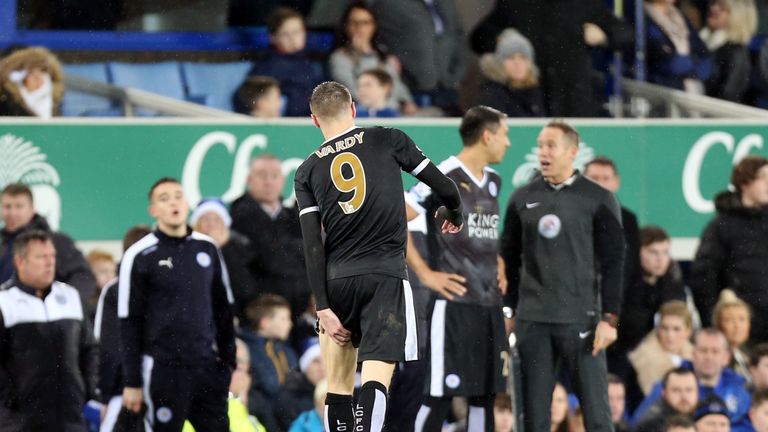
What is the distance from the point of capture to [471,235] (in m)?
9.10

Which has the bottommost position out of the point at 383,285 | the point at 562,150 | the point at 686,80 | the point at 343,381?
the point at 343,381

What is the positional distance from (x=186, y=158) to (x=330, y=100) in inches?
177

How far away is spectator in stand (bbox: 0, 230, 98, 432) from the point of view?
32.1ft

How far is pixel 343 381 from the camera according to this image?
25.2 ft

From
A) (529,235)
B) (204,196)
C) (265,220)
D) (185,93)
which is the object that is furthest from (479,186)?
(185,93)

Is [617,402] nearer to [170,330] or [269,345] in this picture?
[269,345]

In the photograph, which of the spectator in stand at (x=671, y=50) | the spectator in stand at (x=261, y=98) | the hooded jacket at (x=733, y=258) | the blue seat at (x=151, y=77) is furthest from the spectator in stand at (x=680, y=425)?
the blue seat at (x=151, y=77)

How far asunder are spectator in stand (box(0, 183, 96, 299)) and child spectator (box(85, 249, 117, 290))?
23 cm

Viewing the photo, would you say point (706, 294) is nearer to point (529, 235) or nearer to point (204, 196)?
point (529, 235)

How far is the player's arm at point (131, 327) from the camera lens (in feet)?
30.5

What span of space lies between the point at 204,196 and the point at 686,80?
14.4 feet

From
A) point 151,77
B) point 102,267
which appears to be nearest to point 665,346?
point 102,267

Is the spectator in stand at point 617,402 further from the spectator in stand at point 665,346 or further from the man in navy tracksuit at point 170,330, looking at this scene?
the man in navy tracksuit at point 170,330

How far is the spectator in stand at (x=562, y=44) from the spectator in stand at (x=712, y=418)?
2.80 m
